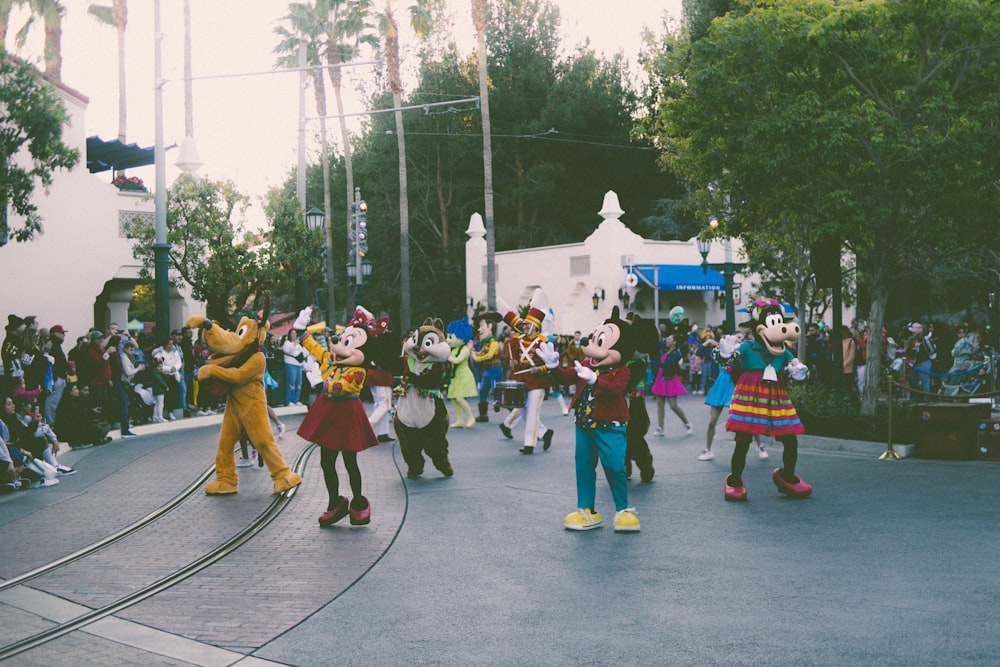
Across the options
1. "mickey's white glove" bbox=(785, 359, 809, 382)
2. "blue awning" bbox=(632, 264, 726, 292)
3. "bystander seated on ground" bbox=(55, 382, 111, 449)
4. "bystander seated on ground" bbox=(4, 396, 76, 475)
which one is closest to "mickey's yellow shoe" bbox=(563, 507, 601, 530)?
"mickey's white glove" bbox=(785, 359, 809, 382)

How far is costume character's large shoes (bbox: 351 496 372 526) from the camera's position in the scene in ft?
27.6

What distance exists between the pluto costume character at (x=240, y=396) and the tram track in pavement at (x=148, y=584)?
0.31m

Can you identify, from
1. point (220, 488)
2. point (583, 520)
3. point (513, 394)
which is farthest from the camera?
point (513, 394)

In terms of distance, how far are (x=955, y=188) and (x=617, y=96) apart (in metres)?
30.2

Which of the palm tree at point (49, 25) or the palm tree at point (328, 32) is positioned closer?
the palm tree at point (49, 25)

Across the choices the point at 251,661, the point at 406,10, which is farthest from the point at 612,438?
the point at 406,10

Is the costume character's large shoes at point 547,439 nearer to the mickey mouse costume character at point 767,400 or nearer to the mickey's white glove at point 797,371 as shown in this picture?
the mickey mouse costume character at point 767,400

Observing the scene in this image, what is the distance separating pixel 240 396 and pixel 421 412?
6.49ft

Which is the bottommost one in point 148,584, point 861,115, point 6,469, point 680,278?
point 148,584

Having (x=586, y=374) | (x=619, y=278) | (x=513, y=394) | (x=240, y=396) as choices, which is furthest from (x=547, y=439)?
(x=619, y=278)

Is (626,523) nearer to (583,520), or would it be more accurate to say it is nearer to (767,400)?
(583,520)

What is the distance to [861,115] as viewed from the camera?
1259 centimetres

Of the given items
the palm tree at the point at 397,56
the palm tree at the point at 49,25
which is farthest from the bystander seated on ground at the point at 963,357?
the palm tree at the point at 49,25

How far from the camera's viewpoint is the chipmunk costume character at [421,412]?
10789 millimetres
